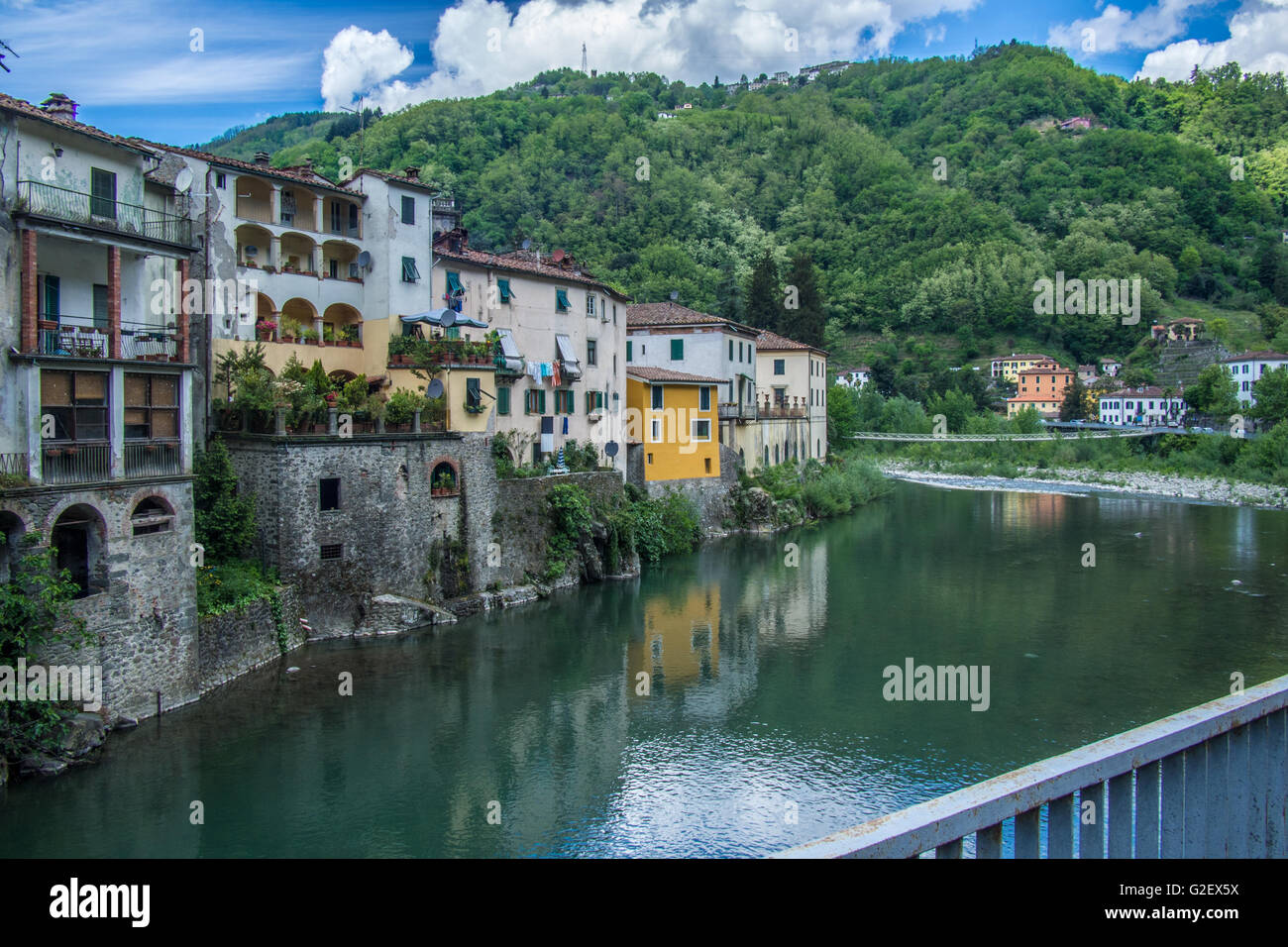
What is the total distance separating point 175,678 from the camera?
64.1 ft

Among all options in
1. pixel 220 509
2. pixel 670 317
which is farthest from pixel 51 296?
pixel 670 317

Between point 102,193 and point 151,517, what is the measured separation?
7.02 meters

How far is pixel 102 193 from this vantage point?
777 inches

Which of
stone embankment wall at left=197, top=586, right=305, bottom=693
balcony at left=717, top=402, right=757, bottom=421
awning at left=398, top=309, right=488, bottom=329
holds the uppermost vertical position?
awning at left=398, top=309, right=488, bottom=329

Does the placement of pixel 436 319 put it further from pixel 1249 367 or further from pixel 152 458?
pixel 1249 367

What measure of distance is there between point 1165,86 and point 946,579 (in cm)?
16881

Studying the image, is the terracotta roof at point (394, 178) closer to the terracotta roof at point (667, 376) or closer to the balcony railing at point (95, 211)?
the balcony railing at point (95, 211)

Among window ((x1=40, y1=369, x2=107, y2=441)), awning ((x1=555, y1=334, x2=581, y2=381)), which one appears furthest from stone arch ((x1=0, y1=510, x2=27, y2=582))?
awning ((x1=555, y1=334, x2=581, y2=381))

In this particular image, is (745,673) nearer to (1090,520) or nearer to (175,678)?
(175,678)

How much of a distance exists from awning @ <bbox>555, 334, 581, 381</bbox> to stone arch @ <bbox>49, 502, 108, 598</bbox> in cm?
2147

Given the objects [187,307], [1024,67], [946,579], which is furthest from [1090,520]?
[1024,67]

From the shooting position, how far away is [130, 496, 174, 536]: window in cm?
1908

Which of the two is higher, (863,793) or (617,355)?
(617,355)

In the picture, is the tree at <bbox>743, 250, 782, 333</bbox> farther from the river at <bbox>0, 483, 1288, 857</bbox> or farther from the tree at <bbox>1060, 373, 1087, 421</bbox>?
the river at <bbox>0, 483, 1288, 857</bbox>
